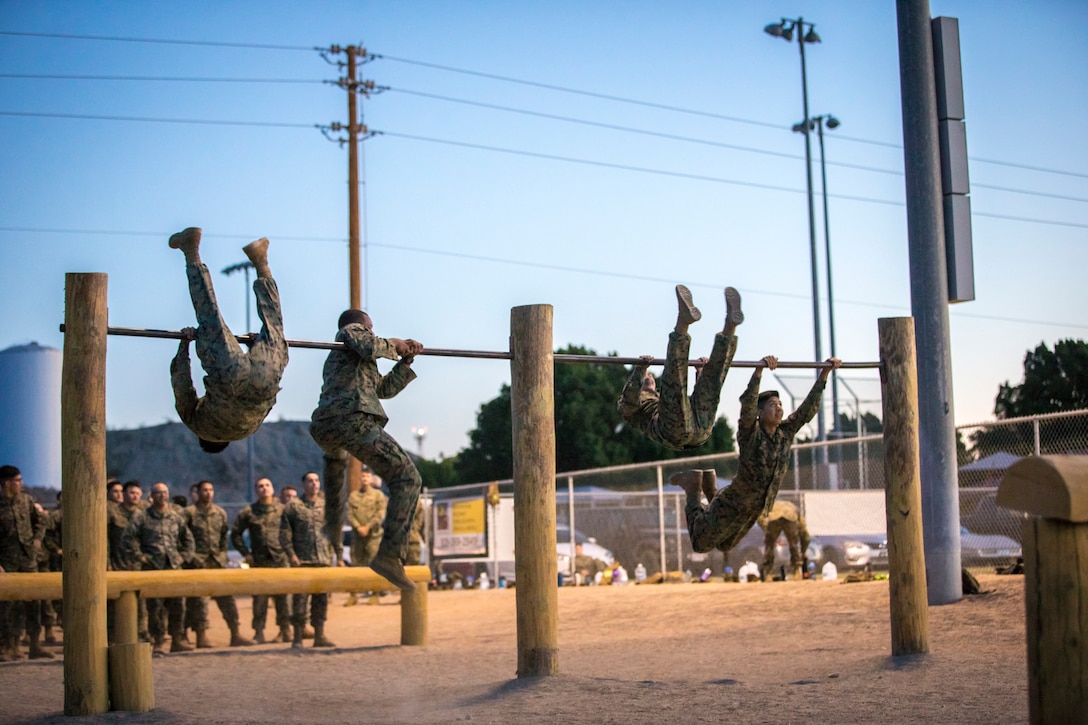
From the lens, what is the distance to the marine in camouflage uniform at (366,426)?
7.38m

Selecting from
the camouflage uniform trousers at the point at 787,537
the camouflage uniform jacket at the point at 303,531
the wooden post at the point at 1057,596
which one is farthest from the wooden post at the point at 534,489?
the camouflage uniform trousers at the point at 787,537

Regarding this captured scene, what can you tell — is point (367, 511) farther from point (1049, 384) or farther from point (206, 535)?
point (1049, 384)

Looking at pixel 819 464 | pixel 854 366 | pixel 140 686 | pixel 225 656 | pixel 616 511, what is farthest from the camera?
pixel 616 511

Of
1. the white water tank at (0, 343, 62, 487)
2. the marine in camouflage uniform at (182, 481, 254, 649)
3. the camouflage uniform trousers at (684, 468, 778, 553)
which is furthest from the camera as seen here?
the white water tank at (0, 343, 62, 487)

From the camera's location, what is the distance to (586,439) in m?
51.8

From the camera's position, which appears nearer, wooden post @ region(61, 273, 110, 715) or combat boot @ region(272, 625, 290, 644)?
wooden post @ region(61, 273, 110, 715)

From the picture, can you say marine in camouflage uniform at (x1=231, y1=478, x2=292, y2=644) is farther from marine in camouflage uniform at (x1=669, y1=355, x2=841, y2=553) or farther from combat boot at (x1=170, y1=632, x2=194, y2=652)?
marine in camouflage uniform at (x1=669, y1=355, x2=841, y2=553)

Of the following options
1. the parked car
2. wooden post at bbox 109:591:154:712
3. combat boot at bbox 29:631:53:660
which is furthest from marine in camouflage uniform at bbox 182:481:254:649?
the parked car

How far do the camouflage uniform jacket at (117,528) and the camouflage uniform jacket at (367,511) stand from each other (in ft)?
8.52

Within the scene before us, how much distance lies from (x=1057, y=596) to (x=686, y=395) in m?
4.70

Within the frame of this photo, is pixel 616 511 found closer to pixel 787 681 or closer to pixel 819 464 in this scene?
pixel 819 464

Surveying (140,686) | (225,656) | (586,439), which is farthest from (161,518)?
(586,439)

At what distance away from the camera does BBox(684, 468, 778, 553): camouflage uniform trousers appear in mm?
8430

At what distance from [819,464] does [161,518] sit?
377 inches
